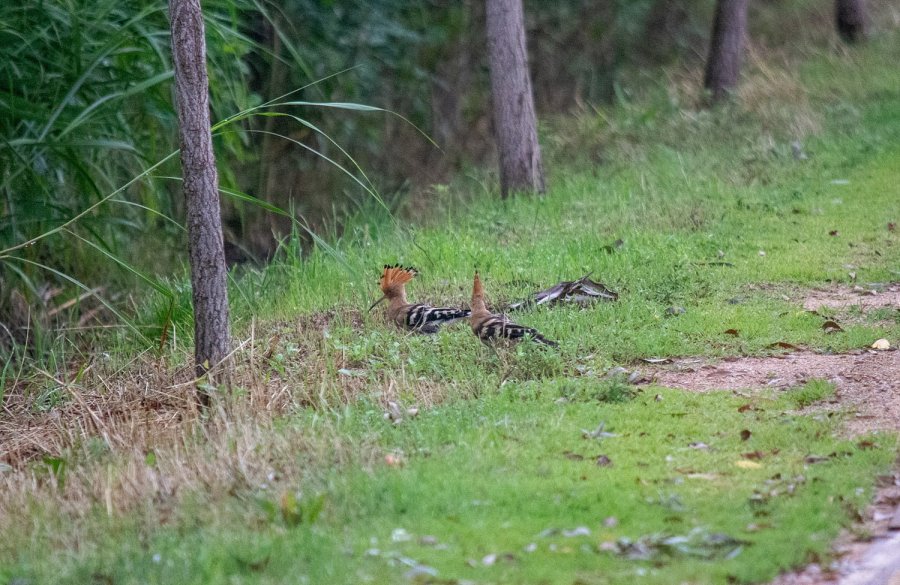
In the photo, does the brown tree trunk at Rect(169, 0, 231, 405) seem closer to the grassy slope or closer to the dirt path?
the grassy slope

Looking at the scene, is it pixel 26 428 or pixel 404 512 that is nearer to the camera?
pixel 404 512

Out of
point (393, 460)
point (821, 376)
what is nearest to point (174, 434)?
point (393, 460)

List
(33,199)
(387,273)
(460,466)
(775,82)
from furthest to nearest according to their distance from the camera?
(775,82), (33,199), (387,273), (460,466)

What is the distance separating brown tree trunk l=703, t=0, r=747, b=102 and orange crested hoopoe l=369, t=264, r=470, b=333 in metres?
9.10

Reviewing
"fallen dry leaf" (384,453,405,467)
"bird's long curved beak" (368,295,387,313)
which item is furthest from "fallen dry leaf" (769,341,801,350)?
"fallen dry leaf" (384,453,405,467)

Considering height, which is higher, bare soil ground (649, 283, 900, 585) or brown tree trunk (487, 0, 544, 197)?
brown tree trunk (487, 0, 544, 197)

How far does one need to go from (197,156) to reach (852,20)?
14.8 m

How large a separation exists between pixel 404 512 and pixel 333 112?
46.4ft

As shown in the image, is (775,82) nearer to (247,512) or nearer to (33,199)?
(33,199)

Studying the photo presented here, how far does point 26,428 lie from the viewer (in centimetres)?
696

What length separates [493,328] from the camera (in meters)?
7.23

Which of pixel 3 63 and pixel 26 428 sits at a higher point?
pixel 3 63

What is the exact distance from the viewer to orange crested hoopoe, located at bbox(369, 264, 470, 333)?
26.5 ft

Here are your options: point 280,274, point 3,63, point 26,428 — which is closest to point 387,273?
point 280,274
